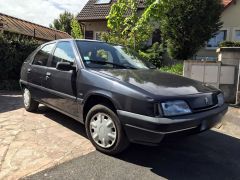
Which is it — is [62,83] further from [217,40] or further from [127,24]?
[217,40]

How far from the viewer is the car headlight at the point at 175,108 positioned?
3329 mm

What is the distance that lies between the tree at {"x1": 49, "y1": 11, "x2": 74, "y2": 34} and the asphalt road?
39.3m

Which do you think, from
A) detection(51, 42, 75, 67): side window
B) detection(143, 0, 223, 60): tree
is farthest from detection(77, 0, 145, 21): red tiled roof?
detection(51, 42, 75, 67): side window

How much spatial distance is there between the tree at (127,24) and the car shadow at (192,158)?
6.06 meters

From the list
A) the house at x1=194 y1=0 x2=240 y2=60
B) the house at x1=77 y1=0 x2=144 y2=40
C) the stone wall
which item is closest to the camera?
the stone wall

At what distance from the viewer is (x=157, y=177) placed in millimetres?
3424

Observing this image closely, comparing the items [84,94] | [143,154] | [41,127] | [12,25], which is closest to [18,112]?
[41,127]

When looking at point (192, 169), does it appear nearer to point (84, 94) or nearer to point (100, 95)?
point (100, 95)

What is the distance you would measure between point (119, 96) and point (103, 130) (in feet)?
2.05

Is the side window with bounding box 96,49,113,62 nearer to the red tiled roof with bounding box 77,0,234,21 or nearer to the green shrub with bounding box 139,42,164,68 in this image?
the green shrub with bounding box 139,42,164,68

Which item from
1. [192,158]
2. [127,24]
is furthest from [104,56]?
[127,24]

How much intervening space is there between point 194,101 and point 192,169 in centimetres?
88

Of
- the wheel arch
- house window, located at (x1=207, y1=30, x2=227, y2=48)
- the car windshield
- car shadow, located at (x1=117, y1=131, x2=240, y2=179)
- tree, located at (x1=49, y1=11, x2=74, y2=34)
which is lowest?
car shadow, located at (x1=117, y1=131, x2=240, y2=179)

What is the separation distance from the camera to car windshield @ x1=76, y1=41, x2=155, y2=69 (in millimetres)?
4574
